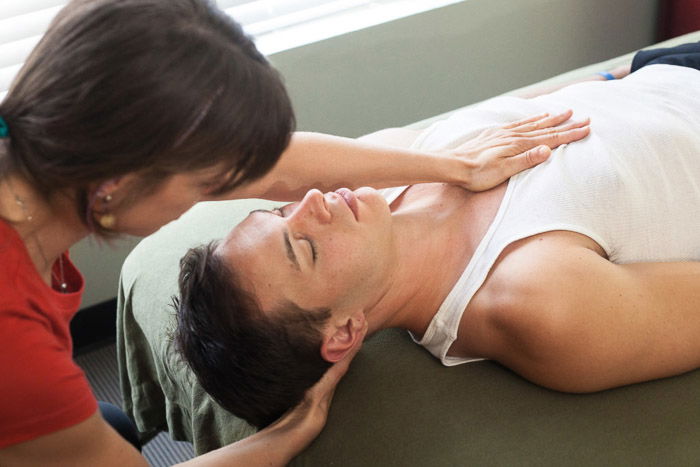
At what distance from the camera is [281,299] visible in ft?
4.22

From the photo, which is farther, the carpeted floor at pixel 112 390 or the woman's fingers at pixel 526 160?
the carpeted floor at pixel 112 390

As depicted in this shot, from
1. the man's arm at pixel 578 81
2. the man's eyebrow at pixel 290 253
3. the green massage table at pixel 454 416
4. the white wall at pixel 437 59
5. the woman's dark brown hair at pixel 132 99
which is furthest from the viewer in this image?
the white wall at pixel 437 59

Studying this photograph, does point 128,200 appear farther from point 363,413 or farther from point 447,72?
point 447,72

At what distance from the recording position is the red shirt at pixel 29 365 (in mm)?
903

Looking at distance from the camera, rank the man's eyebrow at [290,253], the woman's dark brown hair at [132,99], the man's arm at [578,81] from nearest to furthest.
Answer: the woman's dark brown hair at [132,99] < the man's eyebrow at [290,253] < the man's arm at [578,81]

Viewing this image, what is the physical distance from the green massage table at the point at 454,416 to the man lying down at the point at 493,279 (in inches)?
1.4

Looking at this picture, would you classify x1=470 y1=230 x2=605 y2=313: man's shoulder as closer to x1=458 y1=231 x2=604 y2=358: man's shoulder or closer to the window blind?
x1=458 y1=231 x2=604 y2=358: man's shoulder

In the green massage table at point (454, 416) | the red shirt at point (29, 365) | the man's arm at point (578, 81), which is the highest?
the red shirt at point (29, 365)

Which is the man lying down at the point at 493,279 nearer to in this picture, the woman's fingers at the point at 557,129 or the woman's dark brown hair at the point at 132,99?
the woman's fingers at the point at 557,129

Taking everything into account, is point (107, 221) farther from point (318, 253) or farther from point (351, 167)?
point (351, 167)

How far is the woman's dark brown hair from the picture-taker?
2.75 feet

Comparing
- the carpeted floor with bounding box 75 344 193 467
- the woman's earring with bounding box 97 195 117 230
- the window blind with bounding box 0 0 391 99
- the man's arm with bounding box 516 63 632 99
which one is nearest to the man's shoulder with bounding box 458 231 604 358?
the woman's earring with bounding box 97 195 117 230

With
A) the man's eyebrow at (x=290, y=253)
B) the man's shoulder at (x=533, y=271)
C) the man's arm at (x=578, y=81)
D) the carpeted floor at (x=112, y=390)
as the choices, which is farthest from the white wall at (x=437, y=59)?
the man's shoulder at (x=533, y=271)

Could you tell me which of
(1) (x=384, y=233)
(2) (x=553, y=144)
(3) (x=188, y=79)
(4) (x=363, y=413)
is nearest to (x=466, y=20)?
(2) (x=553, y=144)
